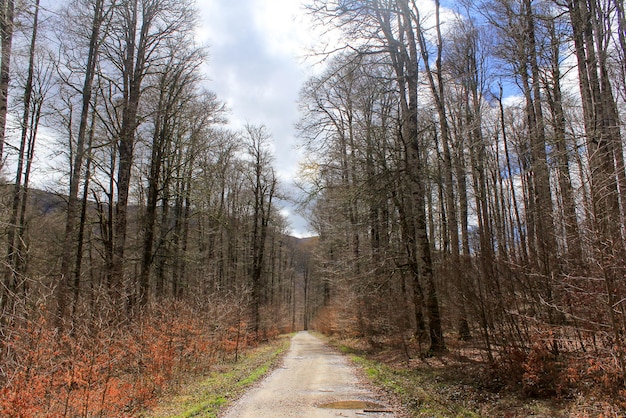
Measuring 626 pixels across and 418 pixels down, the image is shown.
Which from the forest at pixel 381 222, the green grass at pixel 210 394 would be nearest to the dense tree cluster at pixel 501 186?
the forest at pixel 381 222

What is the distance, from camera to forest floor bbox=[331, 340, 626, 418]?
16.3 feet

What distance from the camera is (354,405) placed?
21.9 feet

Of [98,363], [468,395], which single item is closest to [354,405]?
[468,395]

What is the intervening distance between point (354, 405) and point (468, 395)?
6.42ft

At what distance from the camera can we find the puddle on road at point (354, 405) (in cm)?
644

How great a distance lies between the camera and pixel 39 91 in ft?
52.1

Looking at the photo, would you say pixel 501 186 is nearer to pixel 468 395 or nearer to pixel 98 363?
pixel 468 395

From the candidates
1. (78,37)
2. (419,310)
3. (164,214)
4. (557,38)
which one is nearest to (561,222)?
(419,310)

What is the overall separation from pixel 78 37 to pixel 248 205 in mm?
17392

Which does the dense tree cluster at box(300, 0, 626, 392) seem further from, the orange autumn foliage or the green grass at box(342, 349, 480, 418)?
the orange autumn foliage

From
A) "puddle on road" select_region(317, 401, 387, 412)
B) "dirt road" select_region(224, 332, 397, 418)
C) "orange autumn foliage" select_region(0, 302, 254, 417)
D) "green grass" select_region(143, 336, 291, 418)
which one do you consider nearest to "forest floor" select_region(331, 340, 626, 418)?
"puddle on road" select_region(317, 401, 387, 412)

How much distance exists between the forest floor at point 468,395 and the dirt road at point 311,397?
0.62 metres

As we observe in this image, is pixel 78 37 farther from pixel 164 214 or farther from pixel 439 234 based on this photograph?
pixel 439 234

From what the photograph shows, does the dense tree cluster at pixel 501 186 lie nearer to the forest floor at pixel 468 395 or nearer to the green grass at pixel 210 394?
the forest floor at pixel 468 395
